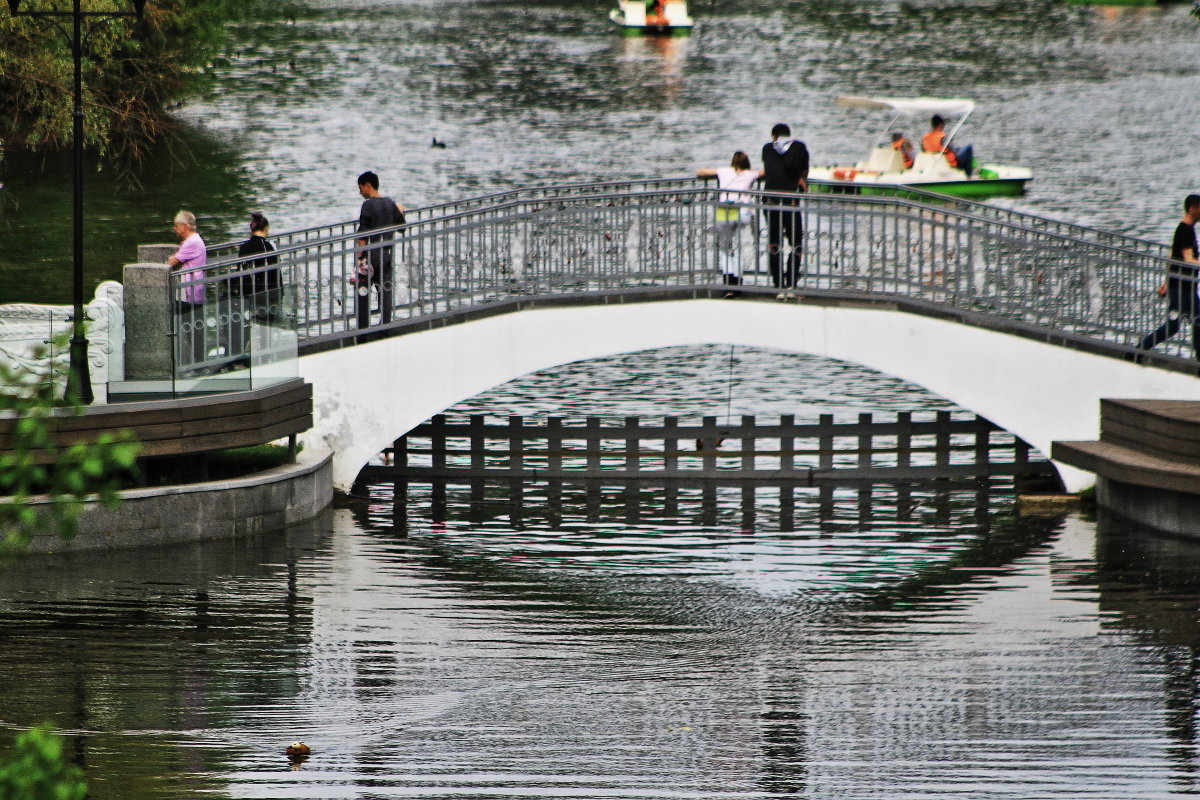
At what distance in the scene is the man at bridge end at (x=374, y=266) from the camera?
16203 millimetres

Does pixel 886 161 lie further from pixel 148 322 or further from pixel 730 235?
pixel 148 322

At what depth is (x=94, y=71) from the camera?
32.4 meters

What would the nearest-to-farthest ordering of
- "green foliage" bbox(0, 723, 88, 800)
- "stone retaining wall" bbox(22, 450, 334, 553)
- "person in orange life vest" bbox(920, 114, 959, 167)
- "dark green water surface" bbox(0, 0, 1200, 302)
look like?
1. "green foliage" bbox(0, 723, 88, 800)
2. "stone retaining wall" bbox(22, 450, 334, 553)
3. "person in orange life vest" bbox(920, 114, 959, 167)
4. "dark green water surface" bbox(0, 0, 1200, 302)

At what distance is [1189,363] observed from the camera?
1598cm

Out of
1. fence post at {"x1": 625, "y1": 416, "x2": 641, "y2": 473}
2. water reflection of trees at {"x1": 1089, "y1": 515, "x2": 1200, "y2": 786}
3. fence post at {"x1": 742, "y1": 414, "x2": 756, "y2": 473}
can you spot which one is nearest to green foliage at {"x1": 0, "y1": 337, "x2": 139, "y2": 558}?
water reflection of trees at {"x1": 1089, "y1": 515, "x2": 1200, "y2": 786}

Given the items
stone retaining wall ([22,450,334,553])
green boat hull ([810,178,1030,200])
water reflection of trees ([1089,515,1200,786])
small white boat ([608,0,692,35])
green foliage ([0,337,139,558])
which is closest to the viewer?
green foliage ([0,337,139,558])

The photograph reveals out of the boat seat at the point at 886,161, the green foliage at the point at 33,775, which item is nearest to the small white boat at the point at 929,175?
the boat seat at the point at 886,161

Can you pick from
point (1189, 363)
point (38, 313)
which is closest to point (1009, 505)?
point (1189, 363)

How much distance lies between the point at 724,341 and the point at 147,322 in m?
5.16

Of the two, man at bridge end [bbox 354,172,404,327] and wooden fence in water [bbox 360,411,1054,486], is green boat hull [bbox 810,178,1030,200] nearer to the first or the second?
wooden fence in water [bbox 360,411,1054,486]

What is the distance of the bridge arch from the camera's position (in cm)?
1623

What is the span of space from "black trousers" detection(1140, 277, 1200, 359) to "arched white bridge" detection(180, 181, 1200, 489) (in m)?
0.13

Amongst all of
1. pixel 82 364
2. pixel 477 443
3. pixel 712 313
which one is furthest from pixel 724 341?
pixel 82 364

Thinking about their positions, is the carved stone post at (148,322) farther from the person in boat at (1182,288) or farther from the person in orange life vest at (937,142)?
the person in orange life vest at (937,142)
